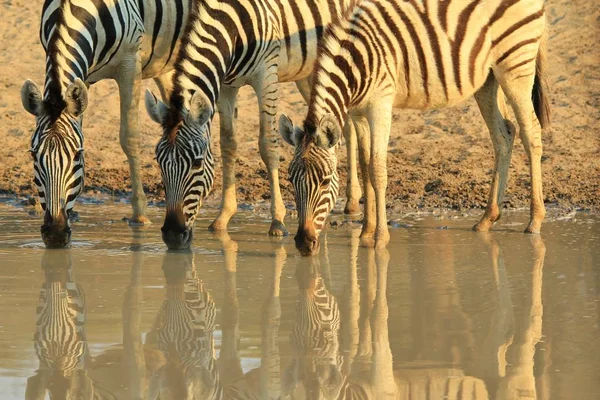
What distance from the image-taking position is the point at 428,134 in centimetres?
1281

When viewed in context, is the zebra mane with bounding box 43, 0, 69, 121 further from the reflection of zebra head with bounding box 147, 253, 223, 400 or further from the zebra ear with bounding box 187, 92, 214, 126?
the reflection of zebra head with bounding box 147, 253, 223, 400

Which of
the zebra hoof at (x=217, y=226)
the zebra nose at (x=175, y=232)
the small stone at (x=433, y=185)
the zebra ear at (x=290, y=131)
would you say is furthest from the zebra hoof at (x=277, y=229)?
the small stone at (x=433, y=185)

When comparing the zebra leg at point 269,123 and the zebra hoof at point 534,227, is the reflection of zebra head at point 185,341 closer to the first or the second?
the zebra leg at point 269,123

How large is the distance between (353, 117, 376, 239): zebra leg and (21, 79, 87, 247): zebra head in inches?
84.8

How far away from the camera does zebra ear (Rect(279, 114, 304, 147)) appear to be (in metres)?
8.01

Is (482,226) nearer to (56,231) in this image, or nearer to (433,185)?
(433,185)

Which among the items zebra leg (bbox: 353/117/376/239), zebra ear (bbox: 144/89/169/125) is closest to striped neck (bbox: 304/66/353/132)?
zebra leg (bbox: 353/117/376/239)

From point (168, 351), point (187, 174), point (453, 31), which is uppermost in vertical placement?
point (453, 31)

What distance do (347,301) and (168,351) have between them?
146 centimetres

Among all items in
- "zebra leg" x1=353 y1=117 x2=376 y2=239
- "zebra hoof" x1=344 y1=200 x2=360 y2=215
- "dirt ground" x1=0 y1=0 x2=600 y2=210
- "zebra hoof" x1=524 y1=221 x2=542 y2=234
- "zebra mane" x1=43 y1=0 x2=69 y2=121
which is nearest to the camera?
"zebra mane" x1=43 y1=0 x2=69 y2=121

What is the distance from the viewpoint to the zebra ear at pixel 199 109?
8.15 metres

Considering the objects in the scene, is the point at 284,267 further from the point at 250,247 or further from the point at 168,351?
the point at 168,351

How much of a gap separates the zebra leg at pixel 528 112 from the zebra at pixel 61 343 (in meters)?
3.94

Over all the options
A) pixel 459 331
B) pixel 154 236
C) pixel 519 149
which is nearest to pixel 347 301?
pixel 459 331
